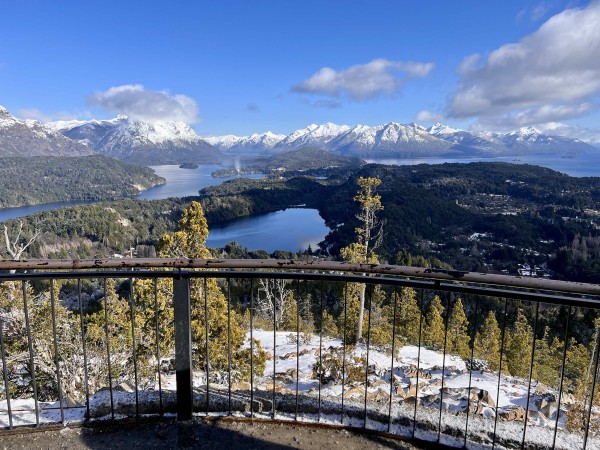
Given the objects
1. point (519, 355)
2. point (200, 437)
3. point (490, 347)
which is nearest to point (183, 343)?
point (200, 437)

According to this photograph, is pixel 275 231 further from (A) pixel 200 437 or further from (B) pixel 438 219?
(A) pixel 200 437

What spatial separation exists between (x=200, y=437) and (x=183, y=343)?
66 centimetres

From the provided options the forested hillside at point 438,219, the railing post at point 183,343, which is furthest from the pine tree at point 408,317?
the forested hillside at point 438,219

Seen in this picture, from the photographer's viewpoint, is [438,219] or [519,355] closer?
[519,355]

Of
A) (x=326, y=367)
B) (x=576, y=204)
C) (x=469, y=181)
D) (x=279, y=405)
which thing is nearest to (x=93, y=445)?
(x=279, y=405)

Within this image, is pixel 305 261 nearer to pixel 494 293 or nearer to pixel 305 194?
pixel 494 293

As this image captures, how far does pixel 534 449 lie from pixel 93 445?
3054mm

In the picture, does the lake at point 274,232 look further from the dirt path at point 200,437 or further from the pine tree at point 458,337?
the dirt path at point 200,437

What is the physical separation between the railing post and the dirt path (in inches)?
5.7

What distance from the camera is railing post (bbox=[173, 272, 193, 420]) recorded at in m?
2.73

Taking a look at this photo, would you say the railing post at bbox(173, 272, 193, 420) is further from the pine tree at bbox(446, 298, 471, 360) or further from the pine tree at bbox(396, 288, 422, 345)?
the pine tree at bbox(396, 288, 422, 345)

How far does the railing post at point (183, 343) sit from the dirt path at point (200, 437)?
144 mm

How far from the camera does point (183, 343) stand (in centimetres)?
281

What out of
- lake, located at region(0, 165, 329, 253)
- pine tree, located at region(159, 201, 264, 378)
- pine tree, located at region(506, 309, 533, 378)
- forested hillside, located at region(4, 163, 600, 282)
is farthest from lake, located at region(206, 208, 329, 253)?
Answer: pine tree, located at region(159, 201, 264, 378)
